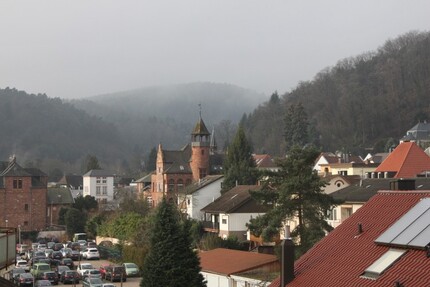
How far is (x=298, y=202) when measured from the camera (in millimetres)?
35875

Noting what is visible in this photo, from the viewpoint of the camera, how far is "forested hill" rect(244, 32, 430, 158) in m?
142

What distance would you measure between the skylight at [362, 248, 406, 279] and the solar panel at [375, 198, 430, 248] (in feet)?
0.66

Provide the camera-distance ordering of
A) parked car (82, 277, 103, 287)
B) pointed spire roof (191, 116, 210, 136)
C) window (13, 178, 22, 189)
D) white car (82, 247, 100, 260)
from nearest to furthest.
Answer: parked car (82, 277, 103, 287) < white car (82, 247, 100, 260) < window (13, 178, 22, 189) < pointed spire roof (191, 116, 210, 136)

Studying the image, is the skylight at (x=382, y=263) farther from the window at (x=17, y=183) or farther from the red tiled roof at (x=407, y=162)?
the window at (x=17, y=183)

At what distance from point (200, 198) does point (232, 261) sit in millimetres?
39318

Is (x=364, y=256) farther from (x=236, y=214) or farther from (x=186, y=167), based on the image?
(x=186, y=167)

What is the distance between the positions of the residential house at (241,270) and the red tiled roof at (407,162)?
93.9 ft

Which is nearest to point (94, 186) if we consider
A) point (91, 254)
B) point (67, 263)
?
point (91, 254)

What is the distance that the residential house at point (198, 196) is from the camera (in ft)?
245

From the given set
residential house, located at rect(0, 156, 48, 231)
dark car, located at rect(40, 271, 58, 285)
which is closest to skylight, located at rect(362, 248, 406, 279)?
dark car, located at rect(40, 271, 58, 285)

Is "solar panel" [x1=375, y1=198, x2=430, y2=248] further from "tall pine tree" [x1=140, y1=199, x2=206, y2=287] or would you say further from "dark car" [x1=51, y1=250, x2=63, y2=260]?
"dark car" [x1=51, y1=250, x2=63, y2=260]

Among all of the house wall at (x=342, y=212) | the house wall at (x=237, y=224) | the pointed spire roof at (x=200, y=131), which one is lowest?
the house wall at (x=237, y=224)

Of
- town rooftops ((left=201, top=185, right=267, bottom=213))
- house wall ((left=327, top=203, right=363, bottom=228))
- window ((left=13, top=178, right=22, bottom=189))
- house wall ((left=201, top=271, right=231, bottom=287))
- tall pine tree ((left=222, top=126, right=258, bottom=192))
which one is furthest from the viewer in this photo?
window ((left=13, top=178, right=22, bottom=189))

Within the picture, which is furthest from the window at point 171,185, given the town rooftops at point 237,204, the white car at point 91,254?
the white car at point 91,254
